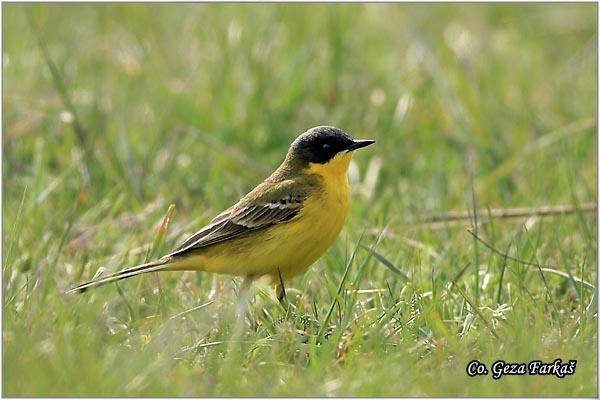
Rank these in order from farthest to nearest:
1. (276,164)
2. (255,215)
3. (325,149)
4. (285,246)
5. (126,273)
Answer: (276,164)
(325,149)
(255,215)
(285,246)
(126,273)

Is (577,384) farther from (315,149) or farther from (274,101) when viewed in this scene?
(274,101)

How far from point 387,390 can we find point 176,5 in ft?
24.8

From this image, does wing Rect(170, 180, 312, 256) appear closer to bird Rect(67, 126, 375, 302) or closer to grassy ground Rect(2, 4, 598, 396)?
bird Rect(67, 126, 375, 302)

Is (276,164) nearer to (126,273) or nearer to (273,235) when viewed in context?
(273,235)

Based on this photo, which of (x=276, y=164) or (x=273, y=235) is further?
(x=276, y=164)

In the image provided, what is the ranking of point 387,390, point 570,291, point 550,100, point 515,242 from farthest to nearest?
1. point 550,100
2. point 515,242
3. point 570,291
4. point 387,390

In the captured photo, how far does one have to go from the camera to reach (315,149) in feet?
21.7

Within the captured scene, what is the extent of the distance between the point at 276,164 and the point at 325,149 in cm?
193

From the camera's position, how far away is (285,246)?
238 inches

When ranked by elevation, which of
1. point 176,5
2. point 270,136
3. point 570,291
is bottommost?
point 570,291

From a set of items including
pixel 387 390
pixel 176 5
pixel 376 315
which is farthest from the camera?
pixel 176 5

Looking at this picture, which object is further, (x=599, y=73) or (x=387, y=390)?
(x=599, y=73)

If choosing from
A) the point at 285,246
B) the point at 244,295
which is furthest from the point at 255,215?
the point at 244,295

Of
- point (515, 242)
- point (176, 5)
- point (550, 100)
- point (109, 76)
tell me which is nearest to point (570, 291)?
point (515, 242)
